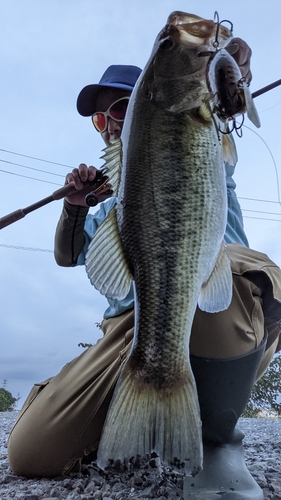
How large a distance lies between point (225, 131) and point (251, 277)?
64 centimetres

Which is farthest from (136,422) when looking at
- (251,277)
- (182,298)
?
(251,277)

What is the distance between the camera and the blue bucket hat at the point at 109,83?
9.89 feet

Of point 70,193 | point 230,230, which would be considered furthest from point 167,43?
point 70,193

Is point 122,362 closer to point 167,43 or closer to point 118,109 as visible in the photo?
point 167,43

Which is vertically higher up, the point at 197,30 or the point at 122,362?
the point at 197,30

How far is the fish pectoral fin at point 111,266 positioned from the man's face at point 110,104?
4.84 ft

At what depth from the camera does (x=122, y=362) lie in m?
2.24

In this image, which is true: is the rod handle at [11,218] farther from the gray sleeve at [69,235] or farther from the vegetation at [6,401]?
the vegetation at [6,401]

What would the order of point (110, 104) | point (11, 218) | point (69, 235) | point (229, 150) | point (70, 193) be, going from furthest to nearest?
point (11, 218), point (110, 104), point (69, 235), point (70, 193), point (229, 150)

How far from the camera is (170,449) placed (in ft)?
4.42

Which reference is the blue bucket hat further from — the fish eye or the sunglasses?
the fish eye

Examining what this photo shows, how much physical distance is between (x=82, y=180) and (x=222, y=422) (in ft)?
4.66

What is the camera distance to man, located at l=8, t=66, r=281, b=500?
1.78 m

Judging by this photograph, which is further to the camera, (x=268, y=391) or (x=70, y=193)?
(x=268, y=391)
